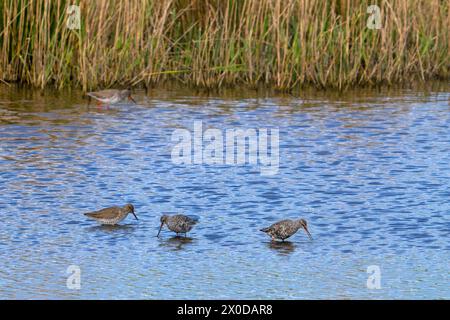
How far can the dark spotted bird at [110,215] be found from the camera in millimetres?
9523

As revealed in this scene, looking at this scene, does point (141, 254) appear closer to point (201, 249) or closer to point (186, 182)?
point (201, 249)

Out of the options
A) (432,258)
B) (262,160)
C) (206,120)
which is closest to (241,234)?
(432,258)

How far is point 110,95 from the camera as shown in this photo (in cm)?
1523

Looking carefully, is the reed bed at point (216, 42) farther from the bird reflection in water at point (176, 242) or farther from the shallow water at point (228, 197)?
the bird reflection in water at point (176, 242)

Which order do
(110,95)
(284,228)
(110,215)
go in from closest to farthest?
1. (284,228)
2. (110,215)
3. (110,95)

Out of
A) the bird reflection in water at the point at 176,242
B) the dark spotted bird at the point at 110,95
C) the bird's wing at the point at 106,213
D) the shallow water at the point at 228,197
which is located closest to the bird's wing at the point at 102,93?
the dark spotted bird at the point at 110,95

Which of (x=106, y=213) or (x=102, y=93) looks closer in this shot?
(x=106, y=213)

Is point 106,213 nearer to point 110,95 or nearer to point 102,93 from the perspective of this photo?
point 110,95

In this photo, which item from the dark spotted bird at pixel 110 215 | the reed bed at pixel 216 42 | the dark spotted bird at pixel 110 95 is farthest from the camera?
the reed bed at pixel 216 42

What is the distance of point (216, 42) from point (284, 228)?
7978 mm

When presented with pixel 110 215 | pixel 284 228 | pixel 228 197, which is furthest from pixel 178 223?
pixel 228 197

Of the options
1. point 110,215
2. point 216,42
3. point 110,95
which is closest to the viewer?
point 110,215

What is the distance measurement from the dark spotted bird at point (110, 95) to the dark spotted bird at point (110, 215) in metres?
5.76

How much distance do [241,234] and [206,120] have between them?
18.2 feet
